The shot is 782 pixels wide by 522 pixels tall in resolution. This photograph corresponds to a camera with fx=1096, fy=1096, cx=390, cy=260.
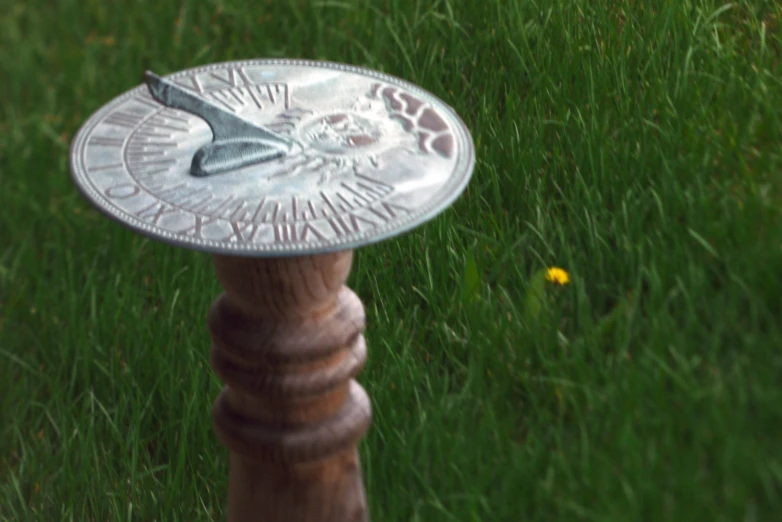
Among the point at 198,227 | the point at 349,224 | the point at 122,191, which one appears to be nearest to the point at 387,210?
the point at 349,224

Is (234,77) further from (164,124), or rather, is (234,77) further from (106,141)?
(106,141)

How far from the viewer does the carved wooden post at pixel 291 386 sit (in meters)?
2.02

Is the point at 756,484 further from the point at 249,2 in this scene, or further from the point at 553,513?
the point at 249,2

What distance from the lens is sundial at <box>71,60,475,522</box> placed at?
1.89 metres

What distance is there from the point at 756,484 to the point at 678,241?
597mm

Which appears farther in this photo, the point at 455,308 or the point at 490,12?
the point at 490,12

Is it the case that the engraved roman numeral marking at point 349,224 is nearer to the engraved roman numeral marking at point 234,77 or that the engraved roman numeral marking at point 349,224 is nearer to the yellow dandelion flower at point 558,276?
the engraved roman numeral marking at point 234,77

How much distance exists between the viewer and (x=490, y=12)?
307cm

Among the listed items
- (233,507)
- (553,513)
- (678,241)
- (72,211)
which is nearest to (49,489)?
(233,507)

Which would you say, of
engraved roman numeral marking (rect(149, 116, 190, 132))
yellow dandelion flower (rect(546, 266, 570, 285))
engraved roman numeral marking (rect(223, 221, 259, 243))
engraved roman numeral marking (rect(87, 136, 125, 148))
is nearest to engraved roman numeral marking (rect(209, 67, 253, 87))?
engraved roman numeral marking (rect(149, 116, 190, 132))

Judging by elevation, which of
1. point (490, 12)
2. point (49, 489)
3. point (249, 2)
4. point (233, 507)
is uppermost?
point (490, 12)

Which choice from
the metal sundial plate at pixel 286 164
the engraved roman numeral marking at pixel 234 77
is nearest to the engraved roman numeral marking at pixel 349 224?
the metal sundial plate at pixel 286 164

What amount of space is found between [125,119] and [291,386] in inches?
25.0

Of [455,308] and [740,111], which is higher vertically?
[740,111]
